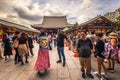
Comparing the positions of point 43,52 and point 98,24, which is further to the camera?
point 98,24

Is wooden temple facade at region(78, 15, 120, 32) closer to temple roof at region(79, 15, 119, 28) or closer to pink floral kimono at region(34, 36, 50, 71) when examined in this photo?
temple roof at region(79, 15, 119, 28)

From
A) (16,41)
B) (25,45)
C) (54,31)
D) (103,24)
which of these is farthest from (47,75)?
(54,31)

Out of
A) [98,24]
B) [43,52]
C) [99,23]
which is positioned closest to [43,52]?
[43,52]

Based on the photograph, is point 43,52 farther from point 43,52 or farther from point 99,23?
point 99,23

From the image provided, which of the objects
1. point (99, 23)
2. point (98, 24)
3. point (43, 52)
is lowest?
point (43, 52)

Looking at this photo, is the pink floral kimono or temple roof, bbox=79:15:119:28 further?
temple roof, bbox=79:15:119:28

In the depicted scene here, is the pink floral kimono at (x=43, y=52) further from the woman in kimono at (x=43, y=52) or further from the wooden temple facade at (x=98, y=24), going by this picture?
the wooden temple facade at (x=98, y=24)

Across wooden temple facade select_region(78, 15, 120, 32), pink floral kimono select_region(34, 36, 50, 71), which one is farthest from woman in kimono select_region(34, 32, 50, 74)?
wooden temple facade select_region(78, 15, 120, 32)

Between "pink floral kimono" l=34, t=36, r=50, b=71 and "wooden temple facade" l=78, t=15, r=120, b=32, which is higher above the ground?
"wooden temple facade" l=78, t=15, r=120, b=32

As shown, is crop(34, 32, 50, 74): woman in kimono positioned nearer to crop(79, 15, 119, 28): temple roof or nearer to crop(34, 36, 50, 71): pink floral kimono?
crop(34, 36, 50, 71): pink floral kimono

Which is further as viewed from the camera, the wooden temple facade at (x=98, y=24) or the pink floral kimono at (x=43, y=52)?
the wooden temple facade at (x=98, y=24)

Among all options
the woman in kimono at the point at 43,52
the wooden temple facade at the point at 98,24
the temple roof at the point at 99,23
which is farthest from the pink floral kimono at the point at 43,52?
the temple roof at the point at 99,23

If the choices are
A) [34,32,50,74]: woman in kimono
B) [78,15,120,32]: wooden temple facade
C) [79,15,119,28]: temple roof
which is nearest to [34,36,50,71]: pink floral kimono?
[34,32,50,74]: woman in kimono

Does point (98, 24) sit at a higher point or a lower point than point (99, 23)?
lower
